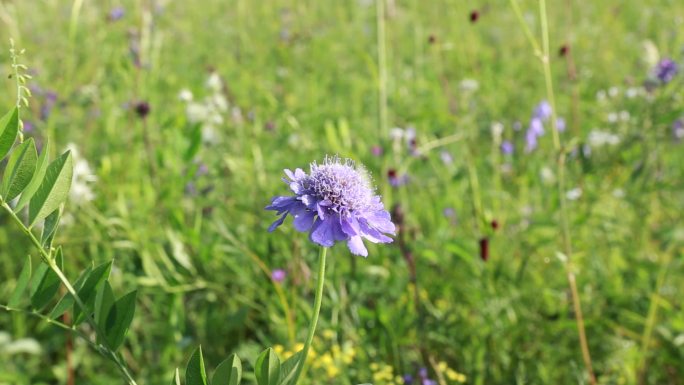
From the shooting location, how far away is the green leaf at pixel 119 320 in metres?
0.89

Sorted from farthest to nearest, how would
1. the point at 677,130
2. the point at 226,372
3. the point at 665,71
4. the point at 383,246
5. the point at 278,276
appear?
the point at 677,130, the point at 665,71, the point at 383,246, the point at 278,276, the point at 226,372

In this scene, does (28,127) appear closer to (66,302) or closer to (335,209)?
(66,302)

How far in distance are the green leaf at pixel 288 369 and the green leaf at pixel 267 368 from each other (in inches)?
0.5

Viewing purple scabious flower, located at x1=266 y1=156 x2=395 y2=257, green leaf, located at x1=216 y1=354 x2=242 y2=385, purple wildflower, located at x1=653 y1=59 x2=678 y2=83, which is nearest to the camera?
green leaf, located at x1=216 y1=354 x2=242 y2=385

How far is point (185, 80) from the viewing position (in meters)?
4.33

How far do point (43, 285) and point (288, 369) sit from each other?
374 mm

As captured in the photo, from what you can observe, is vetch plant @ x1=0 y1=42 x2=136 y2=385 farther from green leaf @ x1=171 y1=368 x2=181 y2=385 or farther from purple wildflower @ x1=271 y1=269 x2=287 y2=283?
purple wildflower @ x1=271 y1=269 x2=287 y2=283

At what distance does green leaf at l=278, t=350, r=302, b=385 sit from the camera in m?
0.84

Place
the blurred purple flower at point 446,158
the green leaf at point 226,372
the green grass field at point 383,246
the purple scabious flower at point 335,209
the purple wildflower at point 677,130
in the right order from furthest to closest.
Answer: the purple wildflower at point 677,130, the blurred purple flower at point 446,158, the green grass field at point 383,246, the purple scabious flower at point 335,209, the green leaf at point 226,372

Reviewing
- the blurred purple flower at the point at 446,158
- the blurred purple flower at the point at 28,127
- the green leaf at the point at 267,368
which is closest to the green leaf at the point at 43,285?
the green leaf at the point at 267,368

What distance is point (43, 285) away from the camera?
95 cm

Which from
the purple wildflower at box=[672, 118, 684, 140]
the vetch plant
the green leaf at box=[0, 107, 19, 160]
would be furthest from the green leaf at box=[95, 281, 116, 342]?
the purple wildflower at box=[672, 118, 684, 140]

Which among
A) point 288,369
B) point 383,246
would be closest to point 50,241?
point 288,369

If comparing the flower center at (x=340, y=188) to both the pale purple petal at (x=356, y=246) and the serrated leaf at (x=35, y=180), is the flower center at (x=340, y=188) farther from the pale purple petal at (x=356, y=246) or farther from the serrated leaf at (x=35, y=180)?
the serrated leaf at (x=35, y=180)
